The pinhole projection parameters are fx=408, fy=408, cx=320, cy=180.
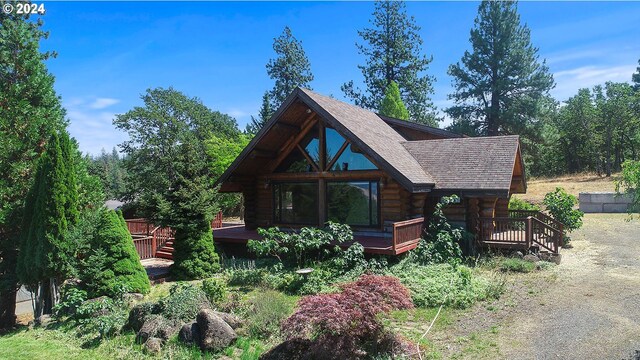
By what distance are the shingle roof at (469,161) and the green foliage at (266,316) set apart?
321 inches

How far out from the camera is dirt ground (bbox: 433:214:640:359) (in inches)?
274

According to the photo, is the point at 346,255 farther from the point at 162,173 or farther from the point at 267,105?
the point at 267,105

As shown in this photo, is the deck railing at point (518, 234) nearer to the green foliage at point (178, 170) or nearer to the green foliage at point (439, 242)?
the green foliage at point (439, 242)

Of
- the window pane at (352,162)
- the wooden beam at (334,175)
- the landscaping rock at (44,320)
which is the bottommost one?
the landscaping rock at (44,320)

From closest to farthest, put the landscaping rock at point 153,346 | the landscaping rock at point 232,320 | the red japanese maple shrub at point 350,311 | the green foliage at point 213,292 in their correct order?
the red japanese maple shrub at point 350,311 < the landscaping rock at point 153,346 < the landscaping rock at point 232,320 < the green foliage at point 213,292

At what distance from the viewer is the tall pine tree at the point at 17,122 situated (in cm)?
1210

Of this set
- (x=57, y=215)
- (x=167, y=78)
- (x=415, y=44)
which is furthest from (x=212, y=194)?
(x=415, y=44)

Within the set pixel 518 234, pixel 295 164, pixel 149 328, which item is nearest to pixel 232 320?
pixel 149 328

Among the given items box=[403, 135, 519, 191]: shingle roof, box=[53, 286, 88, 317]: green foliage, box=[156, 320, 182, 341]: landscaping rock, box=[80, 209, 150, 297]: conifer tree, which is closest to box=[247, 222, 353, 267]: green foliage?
box=[80, 209, 150, 297]: conifer tree

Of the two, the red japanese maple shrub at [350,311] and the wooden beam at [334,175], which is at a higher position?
the wooden beam at [334,175]

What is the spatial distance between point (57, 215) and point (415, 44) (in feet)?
122

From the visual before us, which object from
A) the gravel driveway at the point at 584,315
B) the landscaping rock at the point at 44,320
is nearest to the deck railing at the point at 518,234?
the gravel driveway at the point at 584,315

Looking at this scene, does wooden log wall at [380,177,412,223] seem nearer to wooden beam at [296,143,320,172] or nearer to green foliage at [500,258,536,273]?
wooden beam at [296,143,320,172]

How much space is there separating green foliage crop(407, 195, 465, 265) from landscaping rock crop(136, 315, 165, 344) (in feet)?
24.6
